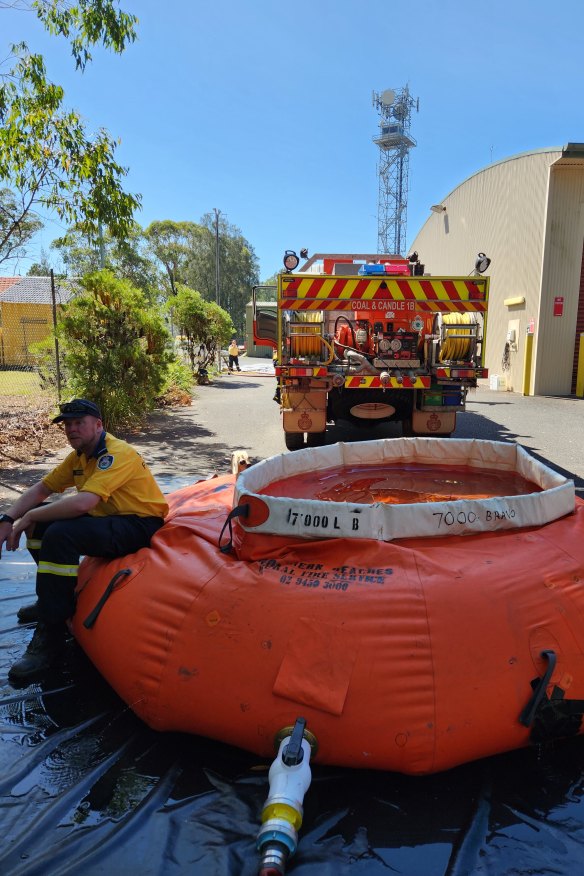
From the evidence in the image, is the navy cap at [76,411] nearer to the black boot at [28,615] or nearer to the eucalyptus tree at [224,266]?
the black boot at [28,615]

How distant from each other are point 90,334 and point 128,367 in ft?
2.56

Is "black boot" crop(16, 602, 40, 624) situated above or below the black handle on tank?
below

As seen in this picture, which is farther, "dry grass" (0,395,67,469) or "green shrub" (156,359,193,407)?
"green shrub" (156,359,193,407)

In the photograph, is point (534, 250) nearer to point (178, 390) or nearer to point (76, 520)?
point (178, 390)

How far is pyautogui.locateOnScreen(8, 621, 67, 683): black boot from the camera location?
9.27 ft

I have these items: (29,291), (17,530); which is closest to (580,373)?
(17,530)

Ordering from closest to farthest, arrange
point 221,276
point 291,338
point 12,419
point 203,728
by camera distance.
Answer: point 203,728 → point 291,338 → point 12,419 → point 221,276

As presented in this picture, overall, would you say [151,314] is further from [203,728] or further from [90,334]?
[203,728]

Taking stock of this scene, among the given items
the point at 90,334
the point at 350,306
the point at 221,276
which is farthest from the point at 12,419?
the point at 221,276

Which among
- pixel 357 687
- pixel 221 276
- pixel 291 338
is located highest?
pixel 221 276

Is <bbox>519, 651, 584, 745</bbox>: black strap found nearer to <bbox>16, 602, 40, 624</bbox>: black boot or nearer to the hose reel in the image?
<bbox>16, 602, 40, 624</bbox>: black boot

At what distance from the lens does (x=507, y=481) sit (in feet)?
12.8

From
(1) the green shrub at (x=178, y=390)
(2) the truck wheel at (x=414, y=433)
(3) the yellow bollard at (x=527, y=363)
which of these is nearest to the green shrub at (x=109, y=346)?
(1) the green shrub at (x=178, y=390)

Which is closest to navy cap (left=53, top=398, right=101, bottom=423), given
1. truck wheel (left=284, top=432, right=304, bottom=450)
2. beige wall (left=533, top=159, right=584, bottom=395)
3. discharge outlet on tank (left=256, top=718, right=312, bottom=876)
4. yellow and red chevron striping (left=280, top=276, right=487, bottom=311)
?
discharge outlet on tank (left=256, top=718, right=312, bottom=876)
